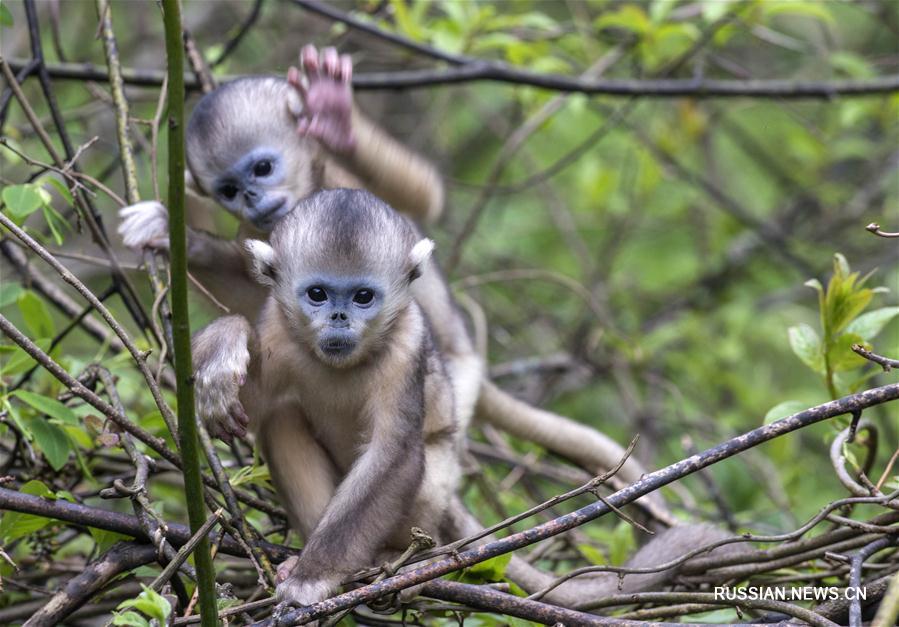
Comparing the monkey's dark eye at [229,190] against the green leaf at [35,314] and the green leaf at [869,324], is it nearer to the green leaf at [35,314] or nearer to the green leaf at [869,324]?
the green leaf at [35,314]

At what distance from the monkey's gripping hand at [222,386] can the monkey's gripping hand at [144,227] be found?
0.79 m

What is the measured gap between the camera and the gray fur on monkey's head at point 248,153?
14.2 ft

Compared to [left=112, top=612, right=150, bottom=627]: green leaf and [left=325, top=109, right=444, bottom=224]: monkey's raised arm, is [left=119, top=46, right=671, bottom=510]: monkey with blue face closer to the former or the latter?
[left=325, top=109, right=444, bottom=224]: monkey's raised arm

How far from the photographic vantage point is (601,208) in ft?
25.0

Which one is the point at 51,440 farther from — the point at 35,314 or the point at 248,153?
the point at 248,153

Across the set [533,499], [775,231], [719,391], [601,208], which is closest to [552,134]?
[601,208]

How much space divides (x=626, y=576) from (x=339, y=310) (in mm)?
1474

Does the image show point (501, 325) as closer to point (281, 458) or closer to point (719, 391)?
point (719, 391)

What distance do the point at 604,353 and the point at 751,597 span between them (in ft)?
14.7

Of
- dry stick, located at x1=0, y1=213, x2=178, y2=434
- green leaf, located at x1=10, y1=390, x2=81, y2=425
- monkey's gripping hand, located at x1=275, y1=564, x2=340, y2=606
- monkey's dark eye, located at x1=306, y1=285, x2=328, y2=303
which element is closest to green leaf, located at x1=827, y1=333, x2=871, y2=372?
monkey's dark eye, located at x1=306, y1=285, x2=328, y2=303

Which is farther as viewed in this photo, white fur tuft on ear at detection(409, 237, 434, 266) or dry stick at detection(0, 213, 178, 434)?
white fur tuft on ear at detection(409, 237, 434, 266)

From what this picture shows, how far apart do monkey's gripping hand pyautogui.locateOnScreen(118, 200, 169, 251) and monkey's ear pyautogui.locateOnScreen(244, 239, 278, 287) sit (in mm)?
449

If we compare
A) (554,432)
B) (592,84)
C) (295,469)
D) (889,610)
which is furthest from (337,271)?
(592,84)

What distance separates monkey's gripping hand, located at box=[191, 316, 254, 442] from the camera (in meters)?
3.24
